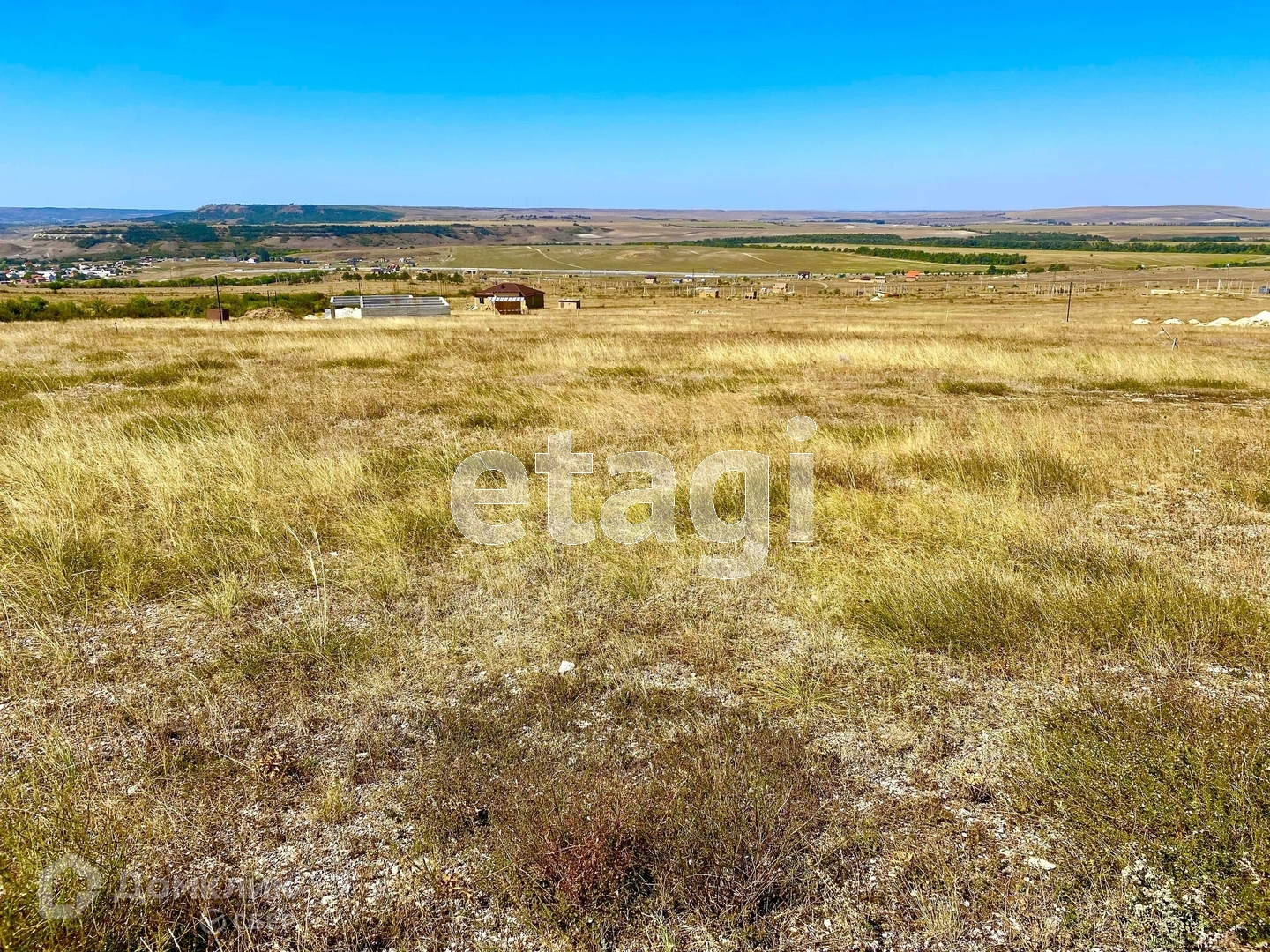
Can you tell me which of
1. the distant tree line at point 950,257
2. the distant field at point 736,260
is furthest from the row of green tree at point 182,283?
the distant tree line at point 950,257

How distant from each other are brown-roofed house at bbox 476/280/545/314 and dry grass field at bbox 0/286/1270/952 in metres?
38.2

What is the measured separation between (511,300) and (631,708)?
4505 cm

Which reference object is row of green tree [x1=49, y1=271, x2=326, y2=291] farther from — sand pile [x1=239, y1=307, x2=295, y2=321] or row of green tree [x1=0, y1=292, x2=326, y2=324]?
sand pile [x1=239, y1=307, x2=295, y2=321]

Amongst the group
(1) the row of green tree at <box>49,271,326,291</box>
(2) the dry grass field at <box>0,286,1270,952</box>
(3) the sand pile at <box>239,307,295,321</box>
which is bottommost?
(2) the dry grass field at <box>0,286,1270,952</box>

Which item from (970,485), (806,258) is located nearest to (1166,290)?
(970,485)

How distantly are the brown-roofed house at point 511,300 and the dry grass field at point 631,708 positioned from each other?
1506 inches

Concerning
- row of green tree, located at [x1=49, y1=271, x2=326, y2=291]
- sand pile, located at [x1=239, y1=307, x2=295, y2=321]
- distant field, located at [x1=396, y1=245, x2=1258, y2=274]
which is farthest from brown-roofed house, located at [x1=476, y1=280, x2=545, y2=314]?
distant field, located at [x1=396, y1=245, x2=1258, y2=274]

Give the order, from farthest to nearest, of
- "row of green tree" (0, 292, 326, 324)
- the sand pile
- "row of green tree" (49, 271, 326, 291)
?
"row of green tree" (49, 271, 326, 291)
the sand pile
"row of green tree" (0, 292, 326, 324)

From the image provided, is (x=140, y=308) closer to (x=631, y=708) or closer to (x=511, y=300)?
(x=511, y=300)

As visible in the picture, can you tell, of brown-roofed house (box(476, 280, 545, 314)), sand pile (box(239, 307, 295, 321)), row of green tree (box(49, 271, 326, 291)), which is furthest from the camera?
row of green tree (box(49, 271, 326, 291))

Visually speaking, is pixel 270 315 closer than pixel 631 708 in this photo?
No

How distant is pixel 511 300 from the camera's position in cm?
4622

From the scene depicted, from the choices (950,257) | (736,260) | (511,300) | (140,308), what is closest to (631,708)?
(511,300)

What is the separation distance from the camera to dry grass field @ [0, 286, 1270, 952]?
248cm
